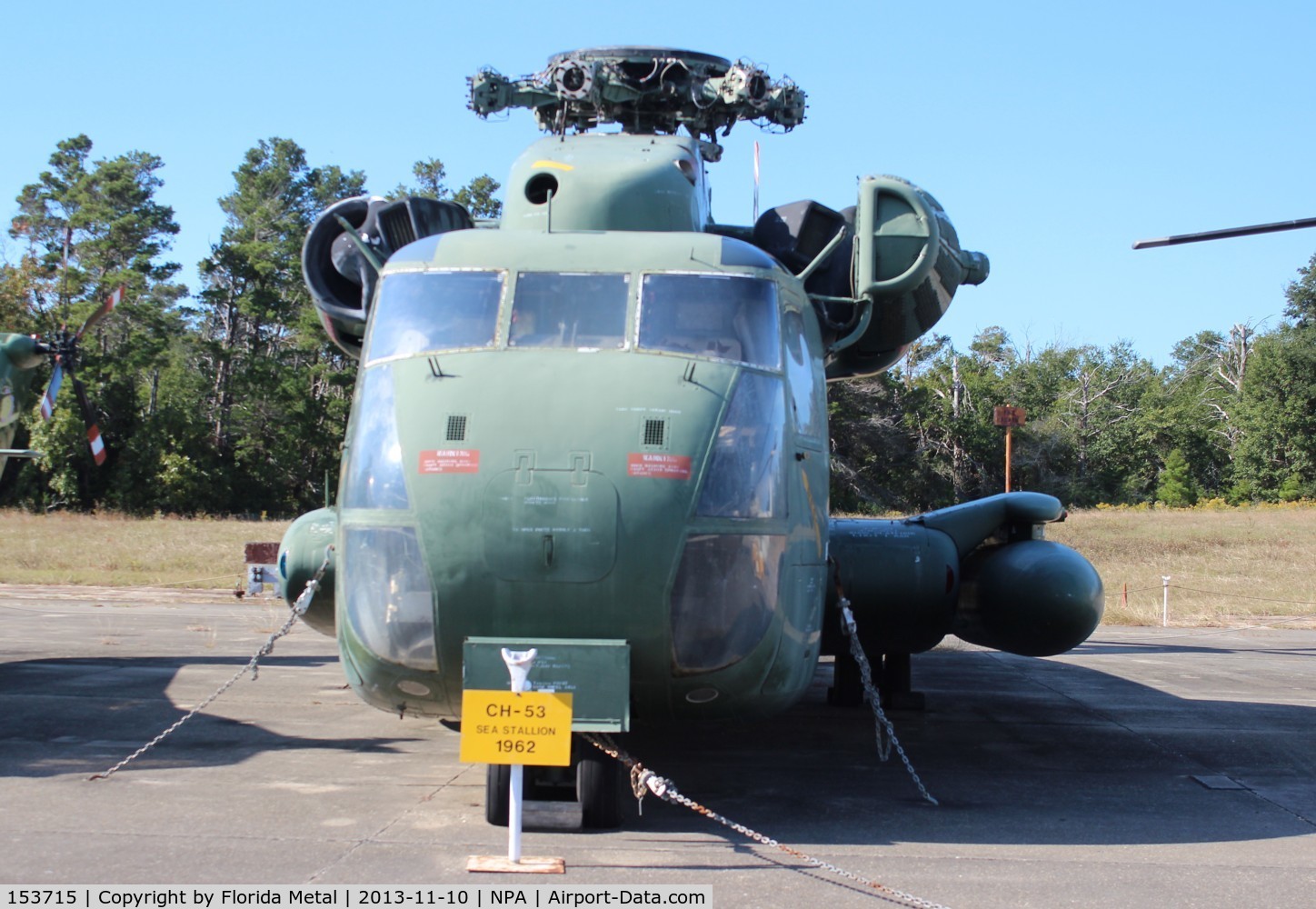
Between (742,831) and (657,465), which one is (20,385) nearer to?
(657,465)

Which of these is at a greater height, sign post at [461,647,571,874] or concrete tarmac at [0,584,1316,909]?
sign post at [461,647,571,874]

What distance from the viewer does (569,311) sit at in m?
6.92

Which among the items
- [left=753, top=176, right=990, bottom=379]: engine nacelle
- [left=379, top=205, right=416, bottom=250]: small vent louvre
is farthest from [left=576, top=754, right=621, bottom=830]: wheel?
[left=379, top=205, right=416, bottom=250]: small vent louvre

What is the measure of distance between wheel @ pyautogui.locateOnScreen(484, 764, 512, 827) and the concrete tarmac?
0.40 feet

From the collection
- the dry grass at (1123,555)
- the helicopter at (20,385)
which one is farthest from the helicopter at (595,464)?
the dry grass at (1123,555)

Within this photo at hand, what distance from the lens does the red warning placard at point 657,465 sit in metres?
6.21

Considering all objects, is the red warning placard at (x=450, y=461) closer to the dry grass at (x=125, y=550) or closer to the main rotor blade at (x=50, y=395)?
the main rotor blade at (x=50, y=395)

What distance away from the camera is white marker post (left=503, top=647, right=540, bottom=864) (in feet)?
19.2

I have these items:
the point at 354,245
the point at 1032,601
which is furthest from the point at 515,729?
the point at 1032,601

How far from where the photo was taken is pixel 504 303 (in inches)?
275

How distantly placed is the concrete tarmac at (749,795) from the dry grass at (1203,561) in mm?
13003

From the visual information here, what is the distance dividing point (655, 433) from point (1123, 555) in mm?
33617

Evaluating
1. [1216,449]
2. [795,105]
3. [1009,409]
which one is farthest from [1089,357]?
[795,105]

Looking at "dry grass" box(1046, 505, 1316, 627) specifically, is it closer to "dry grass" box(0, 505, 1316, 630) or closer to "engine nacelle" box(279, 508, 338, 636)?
"dry grass" box(0, 505, 1316, 630)
